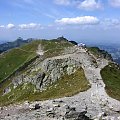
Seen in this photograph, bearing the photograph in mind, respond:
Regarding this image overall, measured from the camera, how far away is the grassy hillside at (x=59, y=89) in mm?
71488

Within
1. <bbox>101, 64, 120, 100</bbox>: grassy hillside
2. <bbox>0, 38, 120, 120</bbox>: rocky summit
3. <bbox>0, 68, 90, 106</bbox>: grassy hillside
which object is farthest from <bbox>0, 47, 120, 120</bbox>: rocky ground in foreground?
<bbox>0, 68, 90, 106</bbox>: grassy hillside

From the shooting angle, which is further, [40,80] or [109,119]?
[40,80]

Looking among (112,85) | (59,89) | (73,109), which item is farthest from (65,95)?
(73,109)

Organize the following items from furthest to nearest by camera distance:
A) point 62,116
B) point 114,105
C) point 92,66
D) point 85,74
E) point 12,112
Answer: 1. point 92,66
2. point 85,74
3. point 114,105
4. point 12,112
5. point 62,116

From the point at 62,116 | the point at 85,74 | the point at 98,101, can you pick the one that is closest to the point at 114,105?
the point at 98,101

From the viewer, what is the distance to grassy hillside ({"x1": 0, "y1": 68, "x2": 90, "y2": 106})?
7149 centimetres

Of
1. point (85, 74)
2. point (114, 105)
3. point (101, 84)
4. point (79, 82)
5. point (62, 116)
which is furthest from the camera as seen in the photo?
point (85, 74)

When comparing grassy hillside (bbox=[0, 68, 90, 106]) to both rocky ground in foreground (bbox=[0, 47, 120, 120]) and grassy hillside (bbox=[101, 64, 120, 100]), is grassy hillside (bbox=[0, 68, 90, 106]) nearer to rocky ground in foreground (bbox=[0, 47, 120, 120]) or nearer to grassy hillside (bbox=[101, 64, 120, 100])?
grassy hillside (bbox=[101, 64, 120, 100])

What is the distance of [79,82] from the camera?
261 ft

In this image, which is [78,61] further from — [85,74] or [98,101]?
[98,101]

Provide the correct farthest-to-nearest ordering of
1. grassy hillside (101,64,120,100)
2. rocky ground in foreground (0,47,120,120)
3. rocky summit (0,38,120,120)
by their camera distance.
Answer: grassy hillside (101,64,120,100), rocky summit (0,38,120,120), rocky ground in foreground (0,47,120,120)

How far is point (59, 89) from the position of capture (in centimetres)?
8069

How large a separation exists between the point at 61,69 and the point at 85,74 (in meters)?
18.4

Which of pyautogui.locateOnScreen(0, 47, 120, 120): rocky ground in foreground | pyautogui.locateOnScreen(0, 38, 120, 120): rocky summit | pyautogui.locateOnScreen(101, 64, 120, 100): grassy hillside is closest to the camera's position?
pyautogui.locateOnScreen(0, 47, 120, 120): rocky ground in foreground
